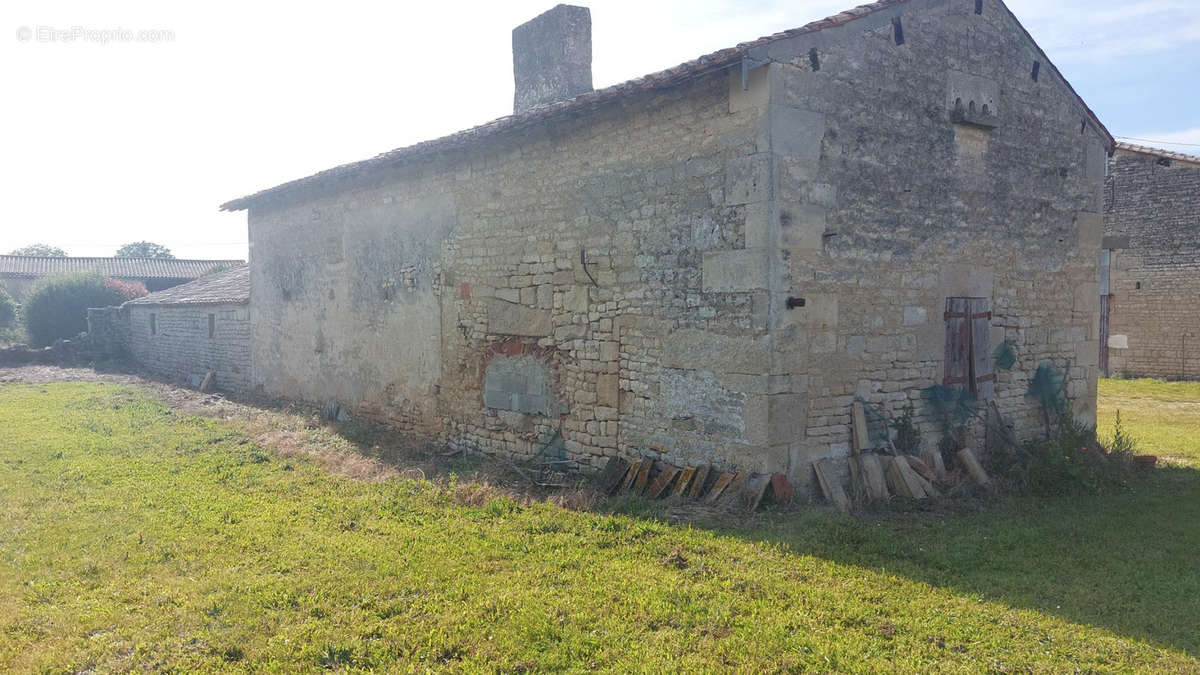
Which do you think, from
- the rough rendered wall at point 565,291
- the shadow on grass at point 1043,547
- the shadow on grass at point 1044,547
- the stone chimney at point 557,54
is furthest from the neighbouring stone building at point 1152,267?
the rough rendered wall at point 565,291

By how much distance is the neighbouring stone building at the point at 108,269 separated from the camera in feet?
121

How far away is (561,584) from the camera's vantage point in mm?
5285

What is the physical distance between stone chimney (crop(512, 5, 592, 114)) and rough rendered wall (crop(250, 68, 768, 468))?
316cm

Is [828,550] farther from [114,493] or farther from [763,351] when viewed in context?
[114,493]

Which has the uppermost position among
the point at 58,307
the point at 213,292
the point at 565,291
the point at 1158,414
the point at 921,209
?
the point at 921,209

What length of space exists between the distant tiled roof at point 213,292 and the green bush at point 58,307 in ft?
19.7

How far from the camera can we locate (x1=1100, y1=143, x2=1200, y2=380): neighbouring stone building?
17594mm

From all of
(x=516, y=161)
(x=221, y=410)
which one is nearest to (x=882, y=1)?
(x=516, y=161)

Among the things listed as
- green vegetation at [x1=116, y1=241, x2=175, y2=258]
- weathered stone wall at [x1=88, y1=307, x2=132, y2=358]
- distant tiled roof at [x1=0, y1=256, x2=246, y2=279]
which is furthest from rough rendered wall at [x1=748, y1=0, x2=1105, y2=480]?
green vegetation at [x1=116, y1=241, x2=175, y2=258]

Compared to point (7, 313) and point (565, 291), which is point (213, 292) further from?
point (7, 313)

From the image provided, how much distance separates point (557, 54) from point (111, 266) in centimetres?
3723

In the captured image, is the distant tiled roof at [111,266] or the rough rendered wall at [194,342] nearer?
the rough rendered wall at [194,342]

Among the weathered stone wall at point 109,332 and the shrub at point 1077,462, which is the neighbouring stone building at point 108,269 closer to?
the weathered stone wall at point 109,332

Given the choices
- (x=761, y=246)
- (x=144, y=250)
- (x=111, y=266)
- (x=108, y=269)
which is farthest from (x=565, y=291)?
(x=144, y=250)
